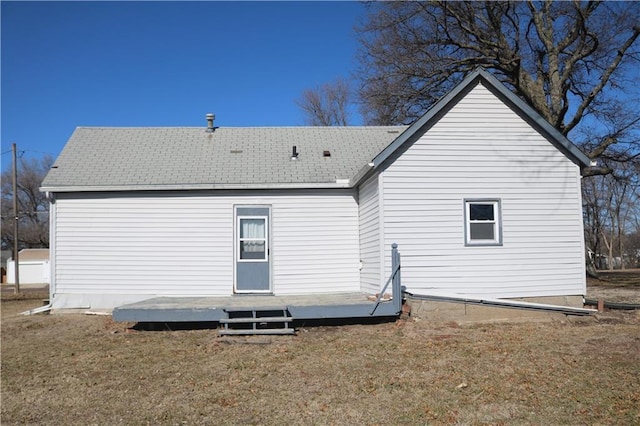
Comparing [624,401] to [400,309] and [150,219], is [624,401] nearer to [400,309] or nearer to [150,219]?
[400,309]

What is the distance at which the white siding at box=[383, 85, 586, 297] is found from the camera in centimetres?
1191

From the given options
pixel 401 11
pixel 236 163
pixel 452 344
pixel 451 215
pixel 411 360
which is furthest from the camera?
pixel 401 11

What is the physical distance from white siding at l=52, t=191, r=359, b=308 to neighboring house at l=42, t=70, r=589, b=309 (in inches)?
1.2

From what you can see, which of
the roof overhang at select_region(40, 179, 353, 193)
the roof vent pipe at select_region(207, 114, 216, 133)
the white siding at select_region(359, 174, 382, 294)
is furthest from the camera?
the roof vent pipe at select_region(207, 114, 216, 133)

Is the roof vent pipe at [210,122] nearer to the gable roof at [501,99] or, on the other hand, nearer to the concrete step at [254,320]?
the gable roof at [501,99]

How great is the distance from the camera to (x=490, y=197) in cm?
1217

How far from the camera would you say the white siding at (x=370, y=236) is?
12250mm

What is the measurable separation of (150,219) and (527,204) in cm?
907

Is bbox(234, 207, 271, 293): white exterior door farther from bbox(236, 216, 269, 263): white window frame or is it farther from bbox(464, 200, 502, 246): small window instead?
bbox(464, 200, 502, 246): small window

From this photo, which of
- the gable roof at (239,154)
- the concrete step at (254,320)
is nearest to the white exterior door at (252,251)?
the gable roof at (239,154)

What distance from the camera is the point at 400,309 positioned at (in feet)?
36.2

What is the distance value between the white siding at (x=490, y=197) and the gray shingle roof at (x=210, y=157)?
2489mm

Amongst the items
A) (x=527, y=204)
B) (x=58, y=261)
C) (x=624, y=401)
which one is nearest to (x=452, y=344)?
(x=624, y=401)

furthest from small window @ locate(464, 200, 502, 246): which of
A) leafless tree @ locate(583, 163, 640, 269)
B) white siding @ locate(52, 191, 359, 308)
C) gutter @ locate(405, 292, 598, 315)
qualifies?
leafless tree @ locate(583, 163, 640, 269)
